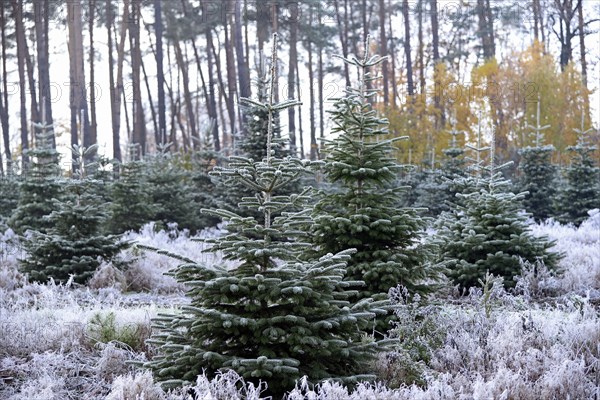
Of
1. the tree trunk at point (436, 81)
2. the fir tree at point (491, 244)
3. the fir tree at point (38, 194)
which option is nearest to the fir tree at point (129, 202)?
the fir tree at point (38, 194)

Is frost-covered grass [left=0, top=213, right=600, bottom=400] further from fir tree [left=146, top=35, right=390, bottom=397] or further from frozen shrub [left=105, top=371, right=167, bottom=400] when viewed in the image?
fir tree [left=146, top=35, right=390, bottom=397]

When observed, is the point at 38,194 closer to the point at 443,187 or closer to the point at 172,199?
the point at 172,199

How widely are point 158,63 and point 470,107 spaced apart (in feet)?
43.6

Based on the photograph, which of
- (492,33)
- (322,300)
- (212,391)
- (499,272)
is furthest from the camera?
(492,33)

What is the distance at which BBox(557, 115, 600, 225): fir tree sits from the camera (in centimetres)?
1467

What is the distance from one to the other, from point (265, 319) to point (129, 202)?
9.65 m

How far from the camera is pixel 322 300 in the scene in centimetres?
408

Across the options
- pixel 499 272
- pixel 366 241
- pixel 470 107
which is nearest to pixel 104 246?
pixel 366 241

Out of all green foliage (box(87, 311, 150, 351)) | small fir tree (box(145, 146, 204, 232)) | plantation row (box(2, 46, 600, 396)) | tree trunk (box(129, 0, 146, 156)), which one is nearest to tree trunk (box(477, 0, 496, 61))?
tree trunk (box(129, 0, 146, 156))

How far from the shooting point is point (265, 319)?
397 cm

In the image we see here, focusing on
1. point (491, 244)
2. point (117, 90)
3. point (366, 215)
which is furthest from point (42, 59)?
point (366, 215)

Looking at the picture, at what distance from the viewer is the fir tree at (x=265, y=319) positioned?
12.8 ft

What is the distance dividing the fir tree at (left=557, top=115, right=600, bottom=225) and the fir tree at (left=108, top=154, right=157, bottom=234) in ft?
31.9

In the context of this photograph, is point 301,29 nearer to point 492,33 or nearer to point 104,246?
point 492,33
